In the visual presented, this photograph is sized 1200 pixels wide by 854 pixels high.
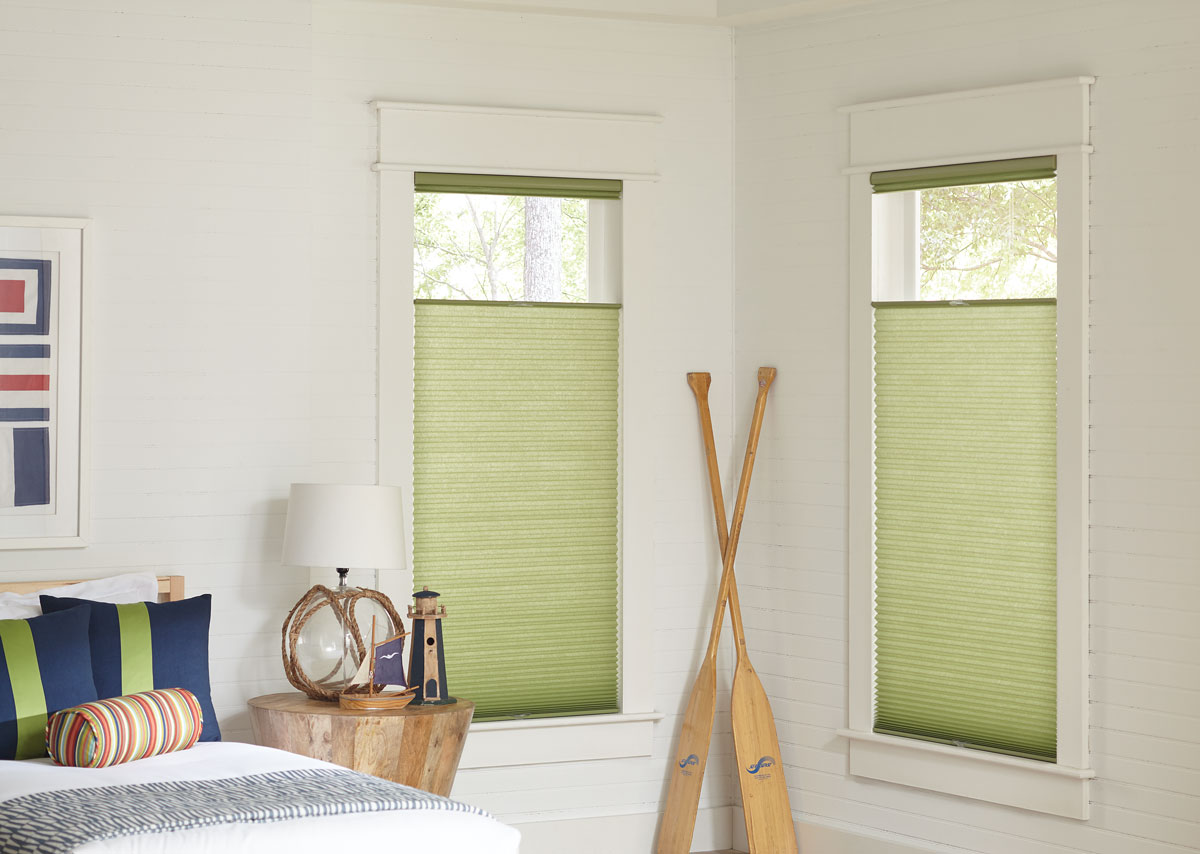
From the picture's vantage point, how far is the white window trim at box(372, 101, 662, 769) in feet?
13.9

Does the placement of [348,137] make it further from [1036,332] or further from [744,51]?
[1036,332]

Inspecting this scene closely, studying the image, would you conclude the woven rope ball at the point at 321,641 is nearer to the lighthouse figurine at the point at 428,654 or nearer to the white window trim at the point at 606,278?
the lighthouse figurine at the point at 428,654

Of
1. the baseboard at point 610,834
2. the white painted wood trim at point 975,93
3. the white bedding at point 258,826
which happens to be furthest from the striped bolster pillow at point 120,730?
the white painted wood trim at point 975,93

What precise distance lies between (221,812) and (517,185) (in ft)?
8.49

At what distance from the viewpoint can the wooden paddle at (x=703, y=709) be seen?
14.3 feet

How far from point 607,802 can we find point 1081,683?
1.67 m

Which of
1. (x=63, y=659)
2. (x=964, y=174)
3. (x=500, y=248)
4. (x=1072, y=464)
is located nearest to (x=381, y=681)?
(x=63, y=659)

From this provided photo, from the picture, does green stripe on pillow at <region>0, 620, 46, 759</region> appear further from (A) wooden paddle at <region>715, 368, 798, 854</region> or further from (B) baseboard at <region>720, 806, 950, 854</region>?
(B) baseboard at <region>720, 806, 950, 854</region>

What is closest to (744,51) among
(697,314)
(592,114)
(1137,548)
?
(592,114)

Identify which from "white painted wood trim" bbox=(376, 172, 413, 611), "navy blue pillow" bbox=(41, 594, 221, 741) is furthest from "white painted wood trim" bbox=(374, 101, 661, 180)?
"navy blue pillow" bbox=(41, 594, 221, 741)

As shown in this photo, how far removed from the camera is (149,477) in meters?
3.87

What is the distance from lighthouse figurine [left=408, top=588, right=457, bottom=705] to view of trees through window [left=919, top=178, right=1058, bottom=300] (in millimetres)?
1991

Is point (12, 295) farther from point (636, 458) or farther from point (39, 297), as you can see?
point (636, 458)

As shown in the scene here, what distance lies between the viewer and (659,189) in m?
4.53
